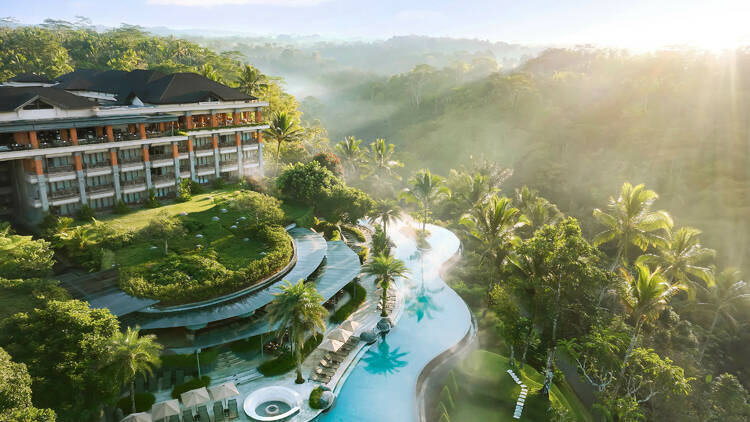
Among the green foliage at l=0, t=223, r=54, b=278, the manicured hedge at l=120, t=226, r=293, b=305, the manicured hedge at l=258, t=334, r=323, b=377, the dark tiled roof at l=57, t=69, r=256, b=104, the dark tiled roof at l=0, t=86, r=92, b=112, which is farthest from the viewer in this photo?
the dark tiled roof at l=57, t=69, r=256, b=104

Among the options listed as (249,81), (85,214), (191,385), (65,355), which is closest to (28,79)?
(249,81)

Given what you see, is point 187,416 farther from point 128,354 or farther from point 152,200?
point 152,200

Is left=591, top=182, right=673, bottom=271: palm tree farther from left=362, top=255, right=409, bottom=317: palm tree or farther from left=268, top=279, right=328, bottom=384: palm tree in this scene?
left=268, top=279, right=328, bottom=384: palm tree

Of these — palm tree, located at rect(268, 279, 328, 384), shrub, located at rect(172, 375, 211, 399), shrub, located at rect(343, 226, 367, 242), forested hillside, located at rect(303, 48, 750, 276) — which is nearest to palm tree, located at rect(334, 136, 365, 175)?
shrub, located at rect(343, 226, 367, 242)

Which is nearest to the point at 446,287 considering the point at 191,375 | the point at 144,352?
the point at 191,375

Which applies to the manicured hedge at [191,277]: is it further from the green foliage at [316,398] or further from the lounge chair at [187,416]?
the green foliage at [316,398]

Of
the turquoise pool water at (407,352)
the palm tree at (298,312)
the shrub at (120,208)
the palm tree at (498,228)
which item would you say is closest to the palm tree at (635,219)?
the palm tree at (498,228)
